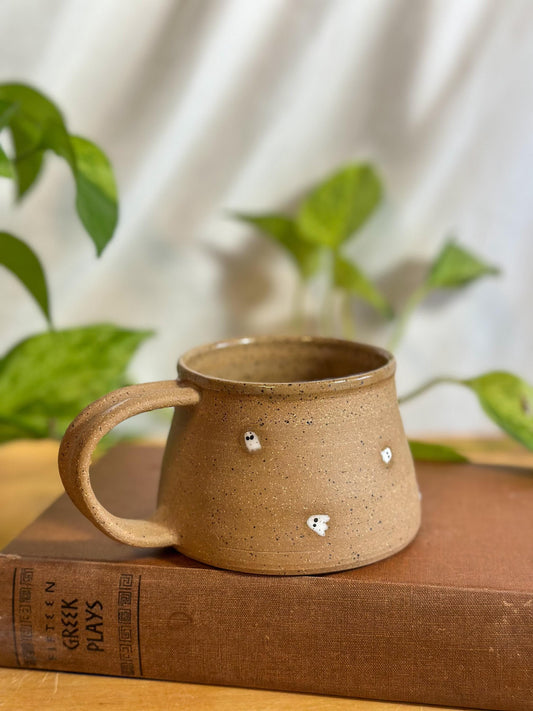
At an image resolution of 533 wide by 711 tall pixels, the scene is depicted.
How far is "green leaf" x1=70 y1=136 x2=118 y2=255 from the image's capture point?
0.49m

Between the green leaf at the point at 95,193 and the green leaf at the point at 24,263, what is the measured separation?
6 cm

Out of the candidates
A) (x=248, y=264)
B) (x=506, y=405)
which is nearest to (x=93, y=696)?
(x=506, y=405)

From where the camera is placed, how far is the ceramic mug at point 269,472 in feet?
1.43

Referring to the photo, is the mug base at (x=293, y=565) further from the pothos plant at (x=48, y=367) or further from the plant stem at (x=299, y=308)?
the plant stem at (x=299, y=308)

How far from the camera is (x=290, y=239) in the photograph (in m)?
0.80

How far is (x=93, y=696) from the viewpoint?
17.5 inches

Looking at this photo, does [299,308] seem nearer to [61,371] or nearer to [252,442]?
[61,371]

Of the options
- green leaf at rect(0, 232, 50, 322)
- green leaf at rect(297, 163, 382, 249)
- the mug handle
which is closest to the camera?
the mug handle

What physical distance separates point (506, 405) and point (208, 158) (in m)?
0.40

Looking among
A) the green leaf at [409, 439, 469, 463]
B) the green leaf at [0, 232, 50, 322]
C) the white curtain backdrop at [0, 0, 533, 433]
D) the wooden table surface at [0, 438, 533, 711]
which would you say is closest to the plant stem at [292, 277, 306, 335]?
the white curtain backdrop at [0, 0, 533, 433]

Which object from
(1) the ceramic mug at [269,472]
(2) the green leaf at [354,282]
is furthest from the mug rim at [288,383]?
(2) the green leaf at [354,282]

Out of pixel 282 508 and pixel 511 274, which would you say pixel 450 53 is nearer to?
pixel 511 274

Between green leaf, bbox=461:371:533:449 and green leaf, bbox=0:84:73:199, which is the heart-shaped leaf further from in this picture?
green leaf, bbox=461:371:533:449

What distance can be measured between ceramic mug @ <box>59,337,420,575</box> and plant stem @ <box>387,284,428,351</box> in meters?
0.37
